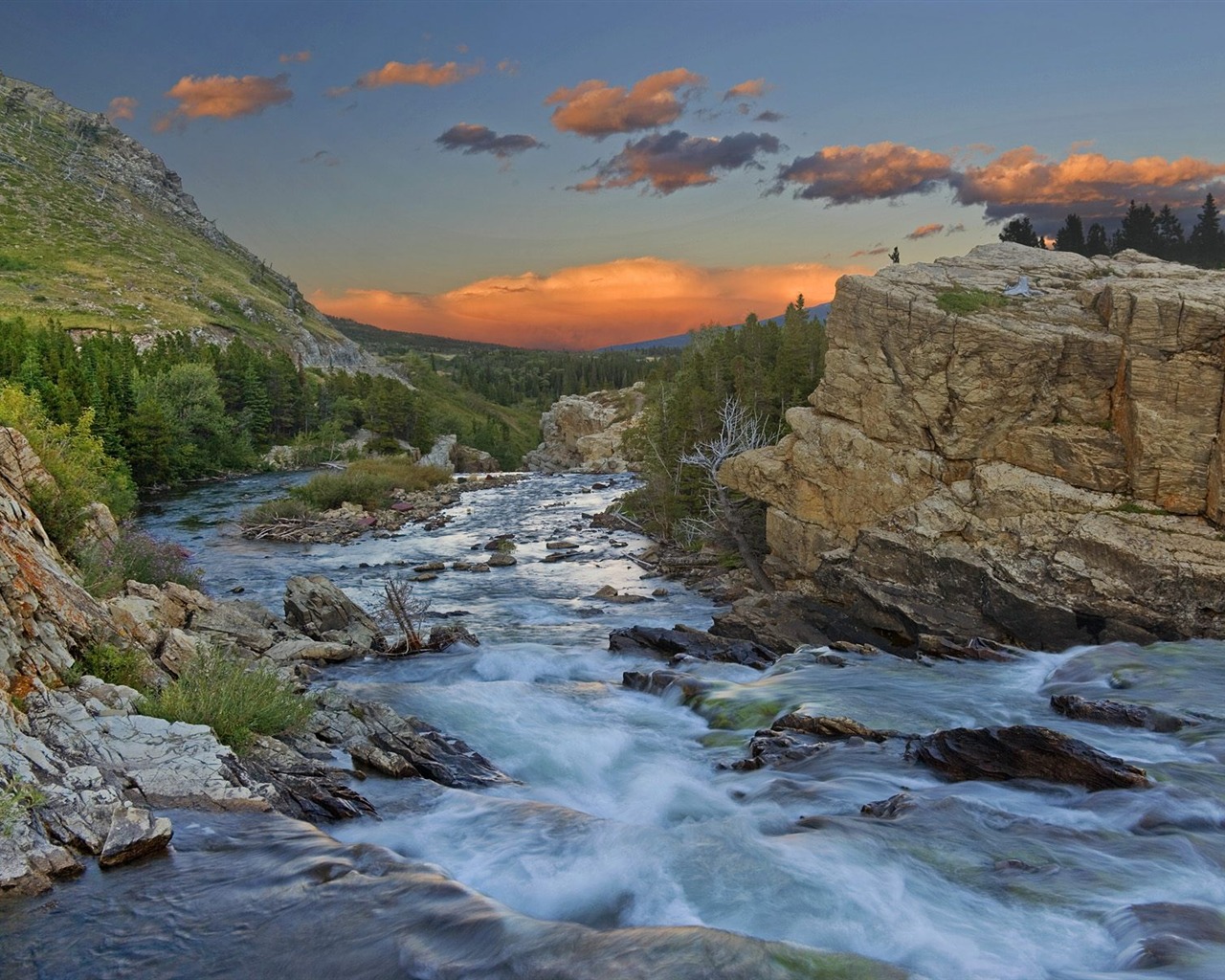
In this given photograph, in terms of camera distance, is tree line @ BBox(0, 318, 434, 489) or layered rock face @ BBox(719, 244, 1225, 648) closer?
layered rock face @ BBox(719, 244, 1225, 648)

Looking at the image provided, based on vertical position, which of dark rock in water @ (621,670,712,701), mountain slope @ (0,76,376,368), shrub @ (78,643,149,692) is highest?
mountain slope @ (0,76,376,368)

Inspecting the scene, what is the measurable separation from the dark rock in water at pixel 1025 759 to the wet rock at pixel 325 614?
14874 mm

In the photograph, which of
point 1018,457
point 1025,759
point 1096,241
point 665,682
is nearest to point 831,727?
point 1025,759

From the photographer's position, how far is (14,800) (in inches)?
325

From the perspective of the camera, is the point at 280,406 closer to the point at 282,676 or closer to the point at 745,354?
the point at 745,354

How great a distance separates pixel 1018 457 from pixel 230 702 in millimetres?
22100

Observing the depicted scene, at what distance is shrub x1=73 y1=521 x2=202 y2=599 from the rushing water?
5.41m

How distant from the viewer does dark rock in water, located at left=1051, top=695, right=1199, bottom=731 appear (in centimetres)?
1512

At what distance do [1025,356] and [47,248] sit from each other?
16879cm

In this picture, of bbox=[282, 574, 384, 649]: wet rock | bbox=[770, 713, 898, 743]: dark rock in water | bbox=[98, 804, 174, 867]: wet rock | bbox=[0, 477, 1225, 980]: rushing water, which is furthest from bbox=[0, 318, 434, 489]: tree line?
bbox=[770, 713, 898, 743]: dark rock in water

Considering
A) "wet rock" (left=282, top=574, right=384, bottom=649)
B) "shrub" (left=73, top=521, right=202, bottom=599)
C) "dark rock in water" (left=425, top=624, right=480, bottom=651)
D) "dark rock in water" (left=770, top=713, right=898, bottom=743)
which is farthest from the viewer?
"wet rock" (left=282, top=574, right=384, bottom=649)

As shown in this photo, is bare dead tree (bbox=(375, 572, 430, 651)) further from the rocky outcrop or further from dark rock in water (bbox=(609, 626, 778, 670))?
the rocky outcrop

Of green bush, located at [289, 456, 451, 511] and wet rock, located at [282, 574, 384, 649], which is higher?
green bush, located at [289, 456, 451, 511]

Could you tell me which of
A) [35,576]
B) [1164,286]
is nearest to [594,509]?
[1164,286]
